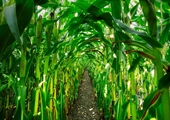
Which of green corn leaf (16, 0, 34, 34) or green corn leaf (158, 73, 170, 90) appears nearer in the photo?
green corn leaf (16, 0, 34, 34)

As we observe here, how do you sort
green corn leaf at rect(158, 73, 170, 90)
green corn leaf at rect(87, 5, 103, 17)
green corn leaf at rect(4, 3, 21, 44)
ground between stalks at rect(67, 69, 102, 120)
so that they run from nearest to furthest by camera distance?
green corn leaf at rect(4, 3, 21, 44) < green corn leaf at rect(158, 73, 170, 90) < green corn leaf at rect(87, 5, 103, 17) < ground between stalks at rect(67, 69, 102, 120)

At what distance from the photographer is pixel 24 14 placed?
0.85 feet

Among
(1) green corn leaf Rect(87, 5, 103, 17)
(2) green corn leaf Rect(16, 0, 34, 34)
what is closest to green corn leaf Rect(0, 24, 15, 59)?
(2) green corn leaf Rect(16, 0, 34, 34)

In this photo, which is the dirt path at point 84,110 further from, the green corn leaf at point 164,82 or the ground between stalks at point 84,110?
the green corn leaf at point 164,82

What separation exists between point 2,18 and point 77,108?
6.89 feet

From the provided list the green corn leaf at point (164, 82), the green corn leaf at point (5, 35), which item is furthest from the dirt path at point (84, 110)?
the green corn leaf at point (5, 35)

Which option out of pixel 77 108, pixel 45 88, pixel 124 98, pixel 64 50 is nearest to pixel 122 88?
pixel 124 98

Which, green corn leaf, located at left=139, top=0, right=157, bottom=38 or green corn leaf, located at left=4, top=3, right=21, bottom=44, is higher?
green corn leaf, located at left=139, top=0, right=157, bottom=38

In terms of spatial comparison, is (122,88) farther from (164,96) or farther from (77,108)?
(77,108)

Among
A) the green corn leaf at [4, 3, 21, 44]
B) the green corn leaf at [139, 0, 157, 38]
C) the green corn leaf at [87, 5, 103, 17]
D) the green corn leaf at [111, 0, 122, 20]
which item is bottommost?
the green corn leaf at [4, 3, 21, 44]

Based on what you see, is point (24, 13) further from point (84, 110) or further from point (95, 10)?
point (84, 110)

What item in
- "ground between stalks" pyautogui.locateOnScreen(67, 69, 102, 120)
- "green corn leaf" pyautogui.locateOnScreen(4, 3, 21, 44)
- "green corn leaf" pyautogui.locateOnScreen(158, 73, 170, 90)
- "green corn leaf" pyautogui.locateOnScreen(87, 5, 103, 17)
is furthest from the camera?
"ground between stalks" pyautogui.locateOnScreen(67, 69, 102, 120)

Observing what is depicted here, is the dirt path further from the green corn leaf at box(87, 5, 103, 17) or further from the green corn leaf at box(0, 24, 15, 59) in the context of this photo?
the green corn leaf at box(0, 24, 15, 59)

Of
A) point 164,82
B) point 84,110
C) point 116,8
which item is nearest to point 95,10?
point 116,8
